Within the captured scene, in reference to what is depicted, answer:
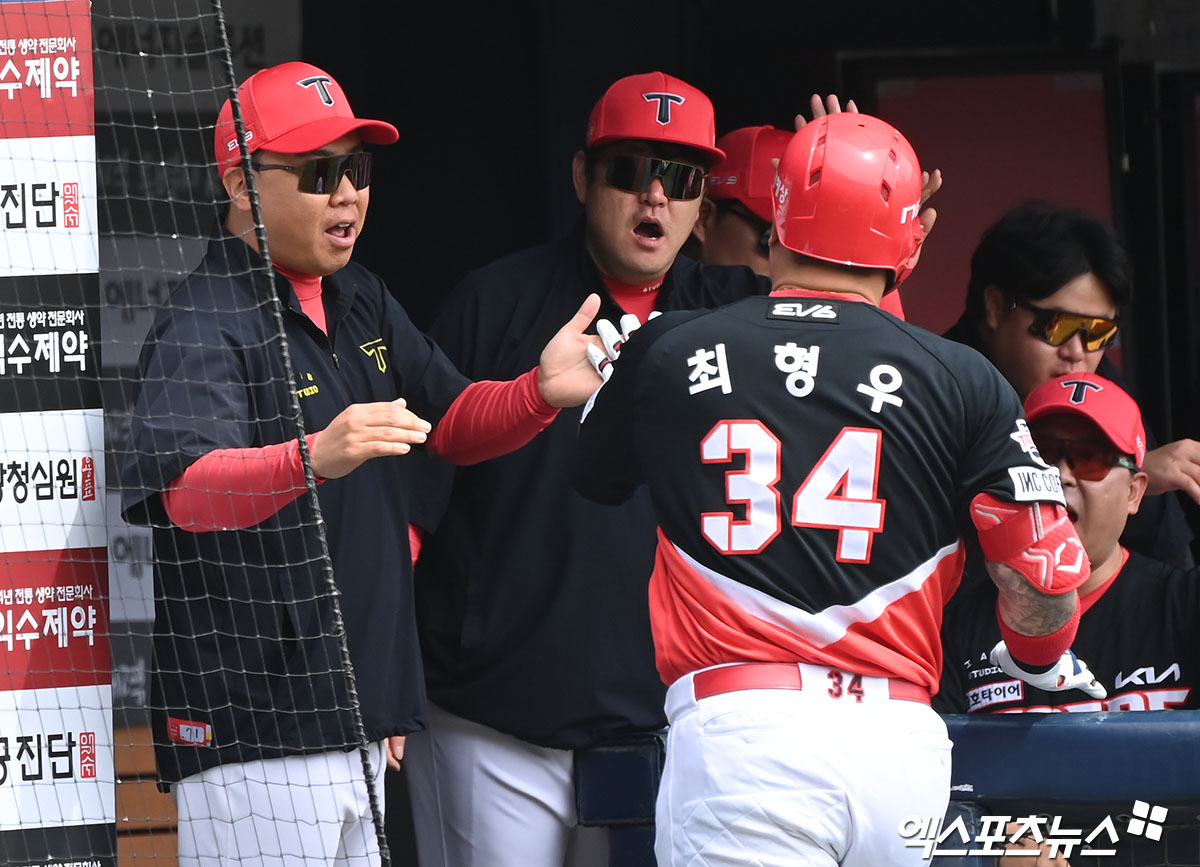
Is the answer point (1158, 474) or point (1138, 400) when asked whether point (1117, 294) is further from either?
point (1138, 400)

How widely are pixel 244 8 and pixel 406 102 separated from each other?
684mm

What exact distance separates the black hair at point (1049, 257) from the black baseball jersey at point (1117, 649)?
819 millimetres

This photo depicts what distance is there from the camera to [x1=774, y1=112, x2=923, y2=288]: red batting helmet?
96.5 inches

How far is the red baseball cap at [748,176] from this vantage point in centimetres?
397

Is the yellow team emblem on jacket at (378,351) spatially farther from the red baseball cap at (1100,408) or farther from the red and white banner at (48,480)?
the red baseball cap at (1100,408)

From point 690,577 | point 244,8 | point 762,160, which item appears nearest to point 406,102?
point 244,8

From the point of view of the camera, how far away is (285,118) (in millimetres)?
2900

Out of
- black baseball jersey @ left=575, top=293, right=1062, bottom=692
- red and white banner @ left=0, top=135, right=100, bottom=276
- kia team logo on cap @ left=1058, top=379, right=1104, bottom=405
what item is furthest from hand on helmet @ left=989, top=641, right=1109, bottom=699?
red and white banner @ left=0, top=135, right=100, bottom=276

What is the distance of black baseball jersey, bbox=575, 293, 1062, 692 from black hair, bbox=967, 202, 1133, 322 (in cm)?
144

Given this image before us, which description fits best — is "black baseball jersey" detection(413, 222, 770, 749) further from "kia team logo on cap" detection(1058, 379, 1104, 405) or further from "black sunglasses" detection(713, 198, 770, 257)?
"kia team logo on cap" detection(1058, 379, 1104, 405)

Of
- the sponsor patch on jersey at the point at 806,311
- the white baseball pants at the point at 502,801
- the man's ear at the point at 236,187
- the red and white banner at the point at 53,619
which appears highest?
the man's ear at the point at 236,187

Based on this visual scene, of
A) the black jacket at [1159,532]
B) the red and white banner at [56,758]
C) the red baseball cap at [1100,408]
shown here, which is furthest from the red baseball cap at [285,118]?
the black jacket at [1159,532]

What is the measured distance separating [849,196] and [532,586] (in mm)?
1199

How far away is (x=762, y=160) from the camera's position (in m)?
4.01
